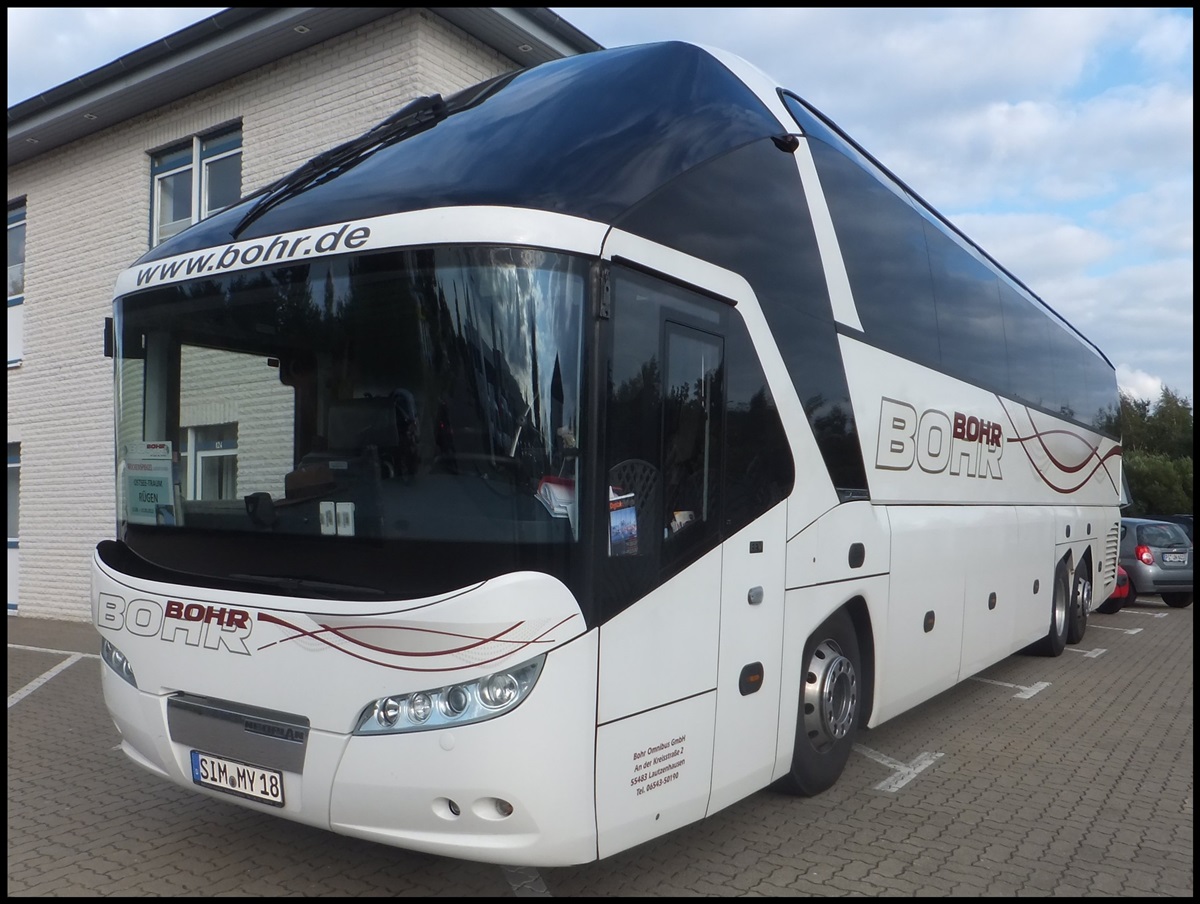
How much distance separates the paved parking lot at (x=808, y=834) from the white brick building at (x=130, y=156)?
6.62 meters

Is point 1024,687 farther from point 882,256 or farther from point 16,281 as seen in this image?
point 16,281

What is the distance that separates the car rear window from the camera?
1794cm

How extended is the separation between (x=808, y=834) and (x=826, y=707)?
676mm

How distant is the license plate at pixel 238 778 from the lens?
3914 millimetres

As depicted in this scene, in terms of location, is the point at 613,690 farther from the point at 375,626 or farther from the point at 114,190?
the point at 114,190

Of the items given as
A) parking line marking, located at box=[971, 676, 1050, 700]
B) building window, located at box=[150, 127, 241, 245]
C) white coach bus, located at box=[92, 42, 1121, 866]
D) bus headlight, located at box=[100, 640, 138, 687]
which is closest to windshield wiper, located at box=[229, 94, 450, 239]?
white coach bus, located at box=[92, 42, 1121, 866]

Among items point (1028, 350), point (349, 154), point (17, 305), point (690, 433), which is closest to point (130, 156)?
point (17, 305)

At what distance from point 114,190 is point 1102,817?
13316 millimetres

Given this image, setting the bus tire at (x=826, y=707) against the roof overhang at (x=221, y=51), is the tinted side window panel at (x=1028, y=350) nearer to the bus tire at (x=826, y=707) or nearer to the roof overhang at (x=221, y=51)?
the bus tire at (x=826, y=707)

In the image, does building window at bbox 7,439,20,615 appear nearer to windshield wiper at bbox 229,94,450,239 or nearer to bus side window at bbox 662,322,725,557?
windshield wiper at bbox 229,94,450,239

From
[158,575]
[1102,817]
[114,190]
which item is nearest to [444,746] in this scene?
[158,575]

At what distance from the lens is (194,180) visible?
A: 1250cm

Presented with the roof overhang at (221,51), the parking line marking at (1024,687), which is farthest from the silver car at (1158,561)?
the roof overhang at (221,51)

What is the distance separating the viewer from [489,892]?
4305 mm
